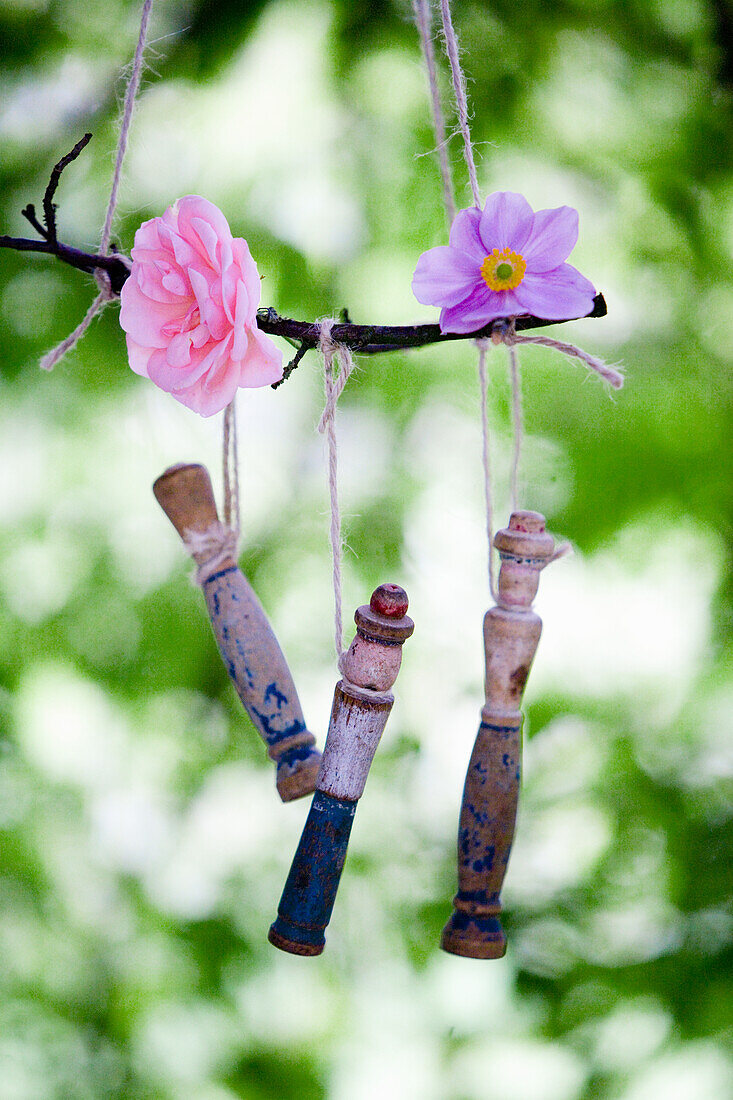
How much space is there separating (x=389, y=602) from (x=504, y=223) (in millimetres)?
194

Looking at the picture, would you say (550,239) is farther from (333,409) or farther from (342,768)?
(342,768)

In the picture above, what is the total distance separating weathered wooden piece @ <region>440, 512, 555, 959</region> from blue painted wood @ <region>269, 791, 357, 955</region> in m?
0.08

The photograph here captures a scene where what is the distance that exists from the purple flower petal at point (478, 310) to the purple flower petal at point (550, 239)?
21mm

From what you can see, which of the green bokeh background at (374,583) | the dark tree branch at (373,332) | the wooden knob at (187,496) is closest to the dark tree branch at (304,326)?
the dark tree branch at (373,332)

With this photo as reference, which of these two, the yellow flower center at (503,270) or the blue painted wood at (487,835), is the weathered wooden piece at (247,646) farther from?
the yellow flower center at (503,270)

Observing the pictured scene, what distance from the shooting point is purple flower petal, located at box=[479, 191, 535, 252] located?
43 cm

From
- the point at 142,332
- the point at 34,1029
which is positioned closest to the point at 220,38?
the point at 142,332

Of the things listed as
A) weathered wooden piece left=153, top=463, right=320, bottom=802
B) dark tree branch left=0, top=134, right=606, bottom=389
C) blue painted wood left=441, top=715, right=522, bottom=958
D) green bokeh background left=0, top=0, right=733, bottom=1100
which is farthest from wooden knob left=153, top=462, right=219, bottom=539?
green bokeh background left=0, top=0, right=733, bottom=1100

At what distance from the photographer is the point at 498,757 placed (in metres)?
0.48

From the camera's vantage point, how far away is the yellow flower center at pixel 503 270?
422mm

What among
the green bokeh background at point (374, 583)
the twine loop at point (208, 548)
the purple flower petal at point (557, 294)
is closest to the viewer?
the purple flower petal at point (557, 294)

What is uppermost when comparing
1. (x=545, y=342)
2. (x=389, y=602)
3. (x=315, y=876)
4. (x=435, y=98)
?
(x=435, y=98)

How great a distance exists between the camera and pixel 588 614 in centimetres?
98

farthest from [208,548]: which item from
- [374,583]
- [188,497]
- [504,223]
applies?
[374,583]
